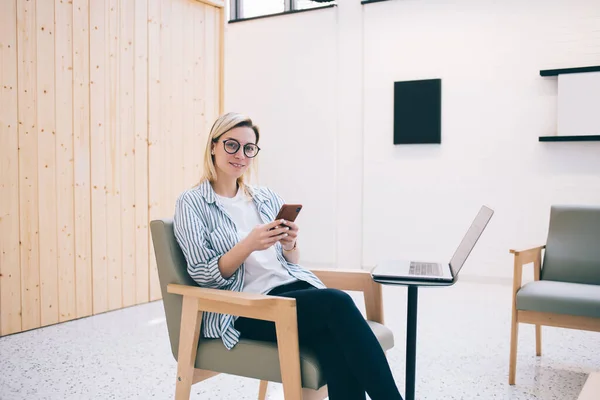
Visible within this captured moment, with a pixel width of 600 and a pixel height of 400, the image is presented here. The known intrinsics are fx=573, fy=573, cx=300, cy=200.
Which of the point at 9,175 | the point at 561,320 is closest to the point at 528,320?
the point at 561,320

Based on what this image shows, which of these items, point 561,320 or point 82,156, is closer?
point 561,320

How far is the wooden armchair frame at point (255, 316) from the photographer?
66.3 inches

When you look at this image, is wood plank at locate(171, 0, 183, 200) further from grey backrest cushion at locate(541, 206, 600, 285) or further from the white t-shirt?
grey backrest cushion at locate(541, 206, 600, 285)

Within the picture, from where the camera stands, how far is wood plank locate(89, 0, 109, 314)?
13.4ft

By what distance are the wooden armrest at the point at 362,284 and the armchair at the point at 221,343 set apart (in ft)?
0.18

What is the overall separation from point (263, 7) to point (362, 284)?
19.4ft

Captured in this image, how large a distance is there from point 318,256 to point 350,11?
2839 millimetres

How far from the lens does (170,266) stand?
1.94 m

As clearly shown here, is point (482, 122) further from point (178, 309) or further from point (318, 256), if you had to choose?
point (178, 309)

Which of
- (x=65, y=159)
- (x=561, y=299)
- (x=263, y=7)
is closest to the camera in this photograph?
(x=561, y=299)

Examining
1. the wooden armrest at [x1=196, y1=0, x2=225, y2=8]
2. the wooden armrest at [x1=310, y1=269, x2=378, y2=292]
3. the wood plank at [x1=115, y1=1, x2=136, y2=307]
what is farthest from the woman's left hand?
the wooden armrest at [x1=196, y1=0, x2=225, y2=8]

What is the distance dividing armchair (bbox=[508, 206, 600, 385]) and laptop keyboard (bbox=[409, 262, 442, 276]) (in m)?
0.89

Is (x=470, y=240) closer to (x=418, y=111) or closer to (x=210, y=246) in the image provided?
(x=210, y=246)

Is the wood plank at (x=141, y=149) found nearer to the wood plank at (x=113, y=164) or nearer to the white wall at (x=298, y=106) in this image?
the wood plank at (x=113, y=164)
